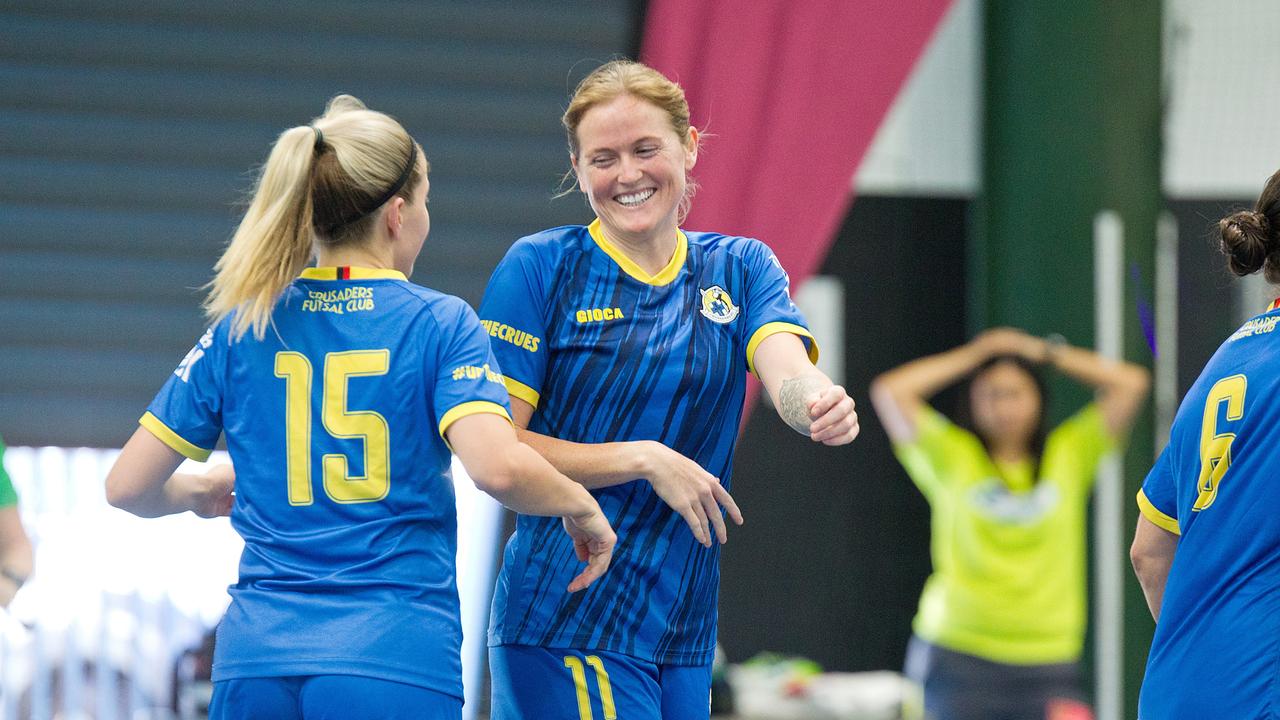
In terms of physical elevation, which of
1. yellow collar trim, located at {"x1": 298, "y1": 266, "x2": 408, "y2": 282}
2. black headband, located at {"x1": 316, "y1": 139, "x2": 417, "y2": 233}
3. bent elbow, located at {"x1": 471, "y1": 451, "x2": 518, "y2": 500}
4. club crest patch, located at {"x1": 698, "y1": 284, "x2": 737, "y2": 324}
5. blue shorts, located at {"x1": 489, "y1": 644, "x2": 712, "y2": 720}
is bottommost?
blue shorts, located at {"x1": 489, "y1": 644, "x2": 712, "y2": 720}

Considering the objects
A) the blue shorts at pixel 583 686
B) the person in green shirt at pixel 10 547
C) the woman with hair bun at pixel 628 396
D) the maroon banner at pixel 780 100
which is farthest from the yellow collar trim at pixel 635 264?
the maroon banner at pixel 780 100

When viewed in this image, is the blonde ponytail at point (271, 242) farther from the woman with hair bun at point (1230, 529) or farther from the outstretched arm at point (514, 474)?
the woman with hair bun at point (1230, 529)

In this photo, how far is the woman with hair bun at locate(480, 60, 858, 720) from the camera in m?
2.10

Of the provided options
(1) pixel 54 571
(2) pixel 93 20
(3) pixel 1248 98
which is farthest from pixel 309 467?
(3) pixel 1248 98

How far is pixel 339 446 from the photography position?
1.84 metres

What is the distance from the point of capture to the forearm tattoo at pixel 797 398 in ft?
6.62

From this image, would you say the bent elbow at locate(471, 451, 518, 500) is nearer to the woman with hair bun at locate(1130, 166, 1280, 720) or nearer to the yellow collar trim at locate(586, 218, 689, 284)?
the yellow collar trim at locate(586, 218, 689, 284)

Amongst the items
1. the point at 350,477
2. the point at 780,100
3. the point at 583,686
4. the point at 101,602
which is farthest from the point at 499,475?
the point at 780,100

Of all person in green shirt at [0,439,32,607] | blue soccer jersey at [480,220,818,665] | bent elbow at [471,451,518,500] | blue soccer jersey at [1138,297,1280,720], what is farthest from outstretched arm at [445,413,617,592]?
person in green shirt at [0,439,32,607]

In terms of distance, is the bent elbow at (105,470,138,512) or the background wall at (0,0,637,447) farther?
the background wall at (0,0,637,447)

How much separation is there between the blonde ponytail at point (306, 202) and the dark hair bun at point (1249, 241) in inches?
49.4

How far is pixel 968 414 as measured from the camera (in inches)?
236

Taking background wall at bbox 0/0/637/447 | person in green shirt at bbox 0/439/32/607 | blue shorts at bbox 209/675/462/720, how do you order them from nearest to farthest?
blue shorts at bbox 209/675/462/720
person in green shirt at bbox 0/439/32/607
background wall at bbox 0/0/637/447

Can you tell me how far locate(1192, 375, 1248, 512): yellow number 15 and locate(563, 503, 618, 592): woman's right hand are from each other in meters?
0.88
